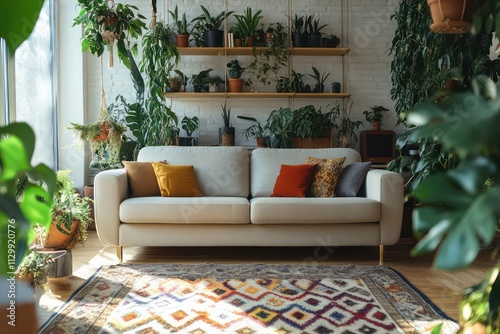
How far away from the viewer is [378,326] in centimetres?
246

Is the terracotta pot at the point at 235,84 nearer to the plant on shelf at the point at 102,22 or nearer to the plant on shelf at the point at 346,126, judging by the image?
the plant on shelf at the point at 346,126

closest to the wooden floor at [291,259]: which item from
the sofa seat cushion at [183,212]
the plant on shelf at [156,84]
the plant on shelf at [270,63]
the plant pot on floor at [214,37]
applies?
the sofa seat cushion at [183,212]

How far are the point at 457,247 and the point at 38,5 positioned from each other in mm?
497

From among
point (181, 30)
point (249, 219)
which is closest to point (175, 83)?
point (181, 30)

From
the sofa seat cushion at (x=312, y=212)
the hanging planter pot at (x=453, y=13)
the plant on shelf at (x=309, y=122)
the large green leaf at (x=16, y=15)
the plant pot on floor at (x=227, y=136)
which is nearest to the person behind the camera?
the large green leaf at (x=16, y=15)

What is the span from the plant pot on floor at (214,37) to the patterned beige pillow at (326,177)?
2.11 meters

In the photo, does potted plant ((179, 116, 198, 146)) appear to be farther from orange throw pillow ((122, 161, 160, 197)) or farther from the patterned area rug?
the patterned area rug

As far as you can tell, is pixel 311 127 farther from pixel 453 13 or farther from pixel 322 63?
pixel 453 13

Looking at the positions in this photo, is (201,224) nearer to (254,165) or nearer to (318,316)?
(254,165)

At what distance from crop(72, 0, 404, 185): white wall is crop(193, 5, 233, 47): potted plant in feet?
0.51

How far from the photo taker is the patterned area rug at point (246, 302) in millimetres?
2451

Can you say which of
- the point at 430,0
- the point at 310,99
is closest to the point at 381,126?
the point at 310,99

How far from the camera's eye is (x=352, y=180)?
13.4 ft

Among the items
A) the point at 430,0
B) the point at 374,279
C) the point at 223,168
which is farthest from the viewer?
the point at 223,168
